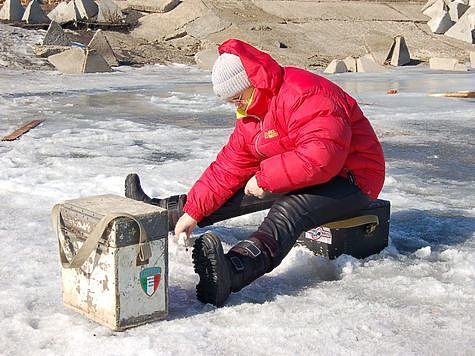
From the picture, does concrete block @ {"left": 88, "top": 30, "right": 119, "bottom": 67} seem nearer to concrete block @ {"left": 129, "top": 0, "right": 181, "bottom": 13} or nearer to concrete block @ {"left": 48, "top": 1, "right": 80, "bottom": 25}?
concrete block @ {"left": 48, "top": 1, "right": 80, "bottom": 25}

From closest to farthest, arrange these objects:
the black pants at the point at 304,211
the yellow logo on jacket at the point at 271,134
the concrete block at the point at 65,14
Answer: the black pants at the point at 304,211, the yellow logo on jacket at the point at 271,134, the concrete block at the point at 65,14

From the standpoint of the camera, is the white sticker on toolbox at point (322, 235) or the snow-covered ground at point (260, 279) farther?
the white sticker on toolbox at point (322, 235)

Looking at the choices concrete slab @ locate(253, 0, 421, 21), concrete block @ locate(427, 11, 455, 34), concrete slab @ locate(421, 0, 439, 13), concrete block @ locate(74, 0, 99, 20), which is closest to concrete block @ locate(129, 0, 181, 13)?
Answer: concrete block @ locate(74, 0, 99, 20)

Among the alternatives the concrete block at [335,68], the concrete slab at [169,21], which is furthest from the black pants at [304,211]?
the concrete slab at [169,21]

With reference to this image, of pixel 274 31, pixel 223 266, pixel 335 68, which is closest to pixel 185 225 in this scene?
pixel 223 266

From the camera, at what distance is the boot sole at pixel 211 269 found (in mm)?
2906

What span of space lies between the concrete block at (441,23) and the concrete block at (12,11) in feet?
41.5

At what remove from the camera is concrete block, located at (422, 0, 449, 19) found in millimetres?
25902

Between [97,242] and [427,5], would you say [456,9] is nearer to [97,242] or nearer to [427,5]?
[427,5]

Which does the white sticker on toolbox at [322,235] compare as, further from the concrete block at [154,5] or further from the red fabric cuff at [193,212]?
the concrete block at [154,5]

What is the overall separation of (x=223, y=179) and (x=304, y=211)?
0.57 metres

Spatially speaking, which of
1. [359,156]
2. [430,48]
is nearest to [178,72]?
[430,48]

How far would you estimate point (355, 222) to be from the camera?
3625mm

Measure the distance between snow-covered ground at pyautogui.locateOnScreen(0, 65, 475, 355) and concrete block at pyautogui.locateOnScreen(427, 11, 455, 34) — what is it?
671 inches
